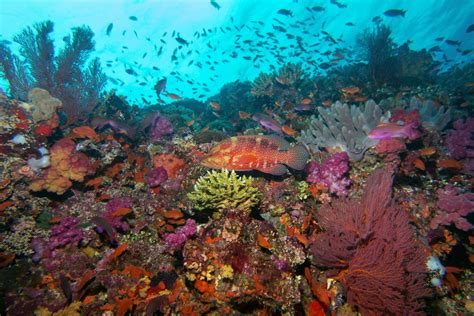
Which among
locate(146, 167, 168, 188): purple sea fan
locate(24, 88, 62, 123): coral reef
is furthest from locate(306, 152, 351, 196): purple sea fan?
locate(24, 88, 62, 123): coral reef

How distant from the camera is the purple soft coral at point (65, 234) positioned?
444 centimetres

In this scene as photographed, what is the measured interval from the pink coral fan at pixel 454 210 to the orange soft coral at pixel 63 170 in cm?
715

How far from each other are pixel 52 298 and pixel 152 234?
170 centimetres

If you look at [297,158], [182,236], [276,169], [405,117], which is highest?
[405,117]

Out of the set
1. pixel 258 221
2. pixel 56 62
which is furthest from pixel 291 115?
pixel 56 62

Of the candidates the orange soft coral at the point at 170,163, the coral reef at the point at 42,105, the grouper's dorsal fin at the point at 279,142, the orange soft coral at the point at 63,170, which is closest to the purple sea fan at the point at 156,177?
the orange soft coral at the point at 170,163

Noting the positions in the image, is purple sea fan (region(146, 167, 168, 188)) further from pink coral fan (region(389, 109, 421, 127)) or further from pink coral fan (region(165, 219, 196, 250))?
pink coral fan (region(389, 109, 421, 127))

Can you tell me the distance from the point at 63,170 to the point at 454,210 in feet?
25.6

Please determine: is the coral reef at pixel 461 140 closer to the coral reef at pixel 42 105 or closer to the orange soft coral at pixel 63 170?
the orange soft coral at pixel 63 170

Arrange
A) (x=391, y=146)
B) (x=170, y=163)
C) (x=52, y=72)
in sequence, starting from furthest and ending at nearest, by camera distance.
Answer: (x=52, y=72)
(x=170, y=163)
(x=391, y=146)

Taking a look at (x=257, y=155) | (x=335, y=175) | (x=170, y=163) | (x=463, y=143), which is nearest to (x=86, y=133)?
(x=170, y=163)

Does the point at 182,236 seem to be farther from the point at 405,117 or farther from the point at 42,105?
the point at 42,105

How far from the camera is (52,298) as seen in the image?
153 inches

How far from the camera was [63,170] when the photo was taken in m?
5.46
